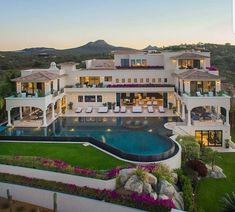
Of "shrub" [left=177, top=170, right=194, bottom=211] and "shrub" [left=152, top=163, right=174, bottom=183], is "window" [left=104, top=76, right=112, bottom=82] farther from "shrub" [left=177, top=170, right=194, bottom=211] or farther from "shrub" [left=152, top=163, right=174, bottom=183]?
"shrub" [left=152, top=163, right=174, bottom=183]

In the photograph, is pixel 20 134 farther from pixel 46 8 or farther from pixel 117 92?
pixel 46 8

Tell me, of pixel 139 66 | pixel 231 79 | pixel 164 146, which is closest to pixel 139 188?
pixel 164 146

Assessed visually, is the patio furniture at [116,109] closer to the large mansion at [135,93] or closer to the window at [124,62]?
the large mansion at [135,93]

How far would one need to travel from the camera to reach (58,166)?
17406 mm

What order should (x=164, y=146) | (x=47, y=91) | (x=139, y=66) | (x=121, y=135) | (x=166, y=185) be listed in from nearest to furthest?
(x=166, y=185), (x=164, y=146), (x=121, y=135), (x=47, y=91), (x=139, y=66)

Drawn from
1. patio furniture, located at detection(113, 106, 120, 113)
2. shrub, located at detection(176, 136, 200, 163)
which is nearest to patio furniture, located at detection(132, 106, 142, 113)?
patio furniture, located at detection(113, 106, 120, 113)

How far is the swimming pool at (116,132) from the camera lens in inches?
843

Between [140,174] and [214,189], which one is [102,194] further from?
[214,189]

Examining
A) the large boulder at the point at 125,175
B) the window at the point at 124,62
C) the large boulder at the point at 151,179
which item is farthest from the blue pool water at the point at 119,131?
the window at the point at 124,62

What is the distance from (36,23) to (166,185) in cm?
4726

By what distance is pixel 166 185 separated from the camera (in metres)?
16.0

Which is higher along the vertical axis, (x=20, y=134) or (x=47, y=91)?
(x=47, y=91)

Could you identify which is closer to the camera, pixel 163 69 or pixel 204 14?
pixel 163 69

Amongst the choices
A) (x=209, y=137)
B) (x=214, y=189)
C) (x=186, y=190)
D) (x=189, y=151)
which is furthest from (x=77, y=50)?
(x=186, y=190)
